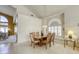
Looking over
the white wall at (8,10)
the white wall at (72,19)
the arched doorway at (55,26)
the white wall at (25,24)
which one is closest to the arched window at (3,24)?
the white wall at (8,10)

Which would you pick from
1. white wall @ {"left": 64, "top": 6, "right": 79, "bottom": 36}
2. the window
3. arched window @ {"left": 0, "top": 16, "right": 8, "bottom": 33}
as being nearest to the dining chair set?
the window

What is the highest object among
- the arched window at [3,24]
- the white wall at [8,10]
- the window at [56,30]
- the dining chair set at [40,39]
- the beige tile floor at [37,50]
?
the white wall at [8,10]

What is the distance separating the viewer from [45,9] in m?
2.70

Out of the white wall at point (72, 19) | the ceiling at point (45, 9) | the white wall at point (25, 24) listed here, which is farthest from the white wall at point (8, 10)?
the white wall at point (72, 19)

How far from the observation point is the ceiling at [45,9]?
268 centimetres

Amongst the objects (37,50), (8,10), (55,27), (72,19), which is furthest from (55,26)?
(8,10)

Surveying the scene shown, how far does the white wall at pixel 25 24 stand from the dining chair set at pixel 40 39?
12 cm

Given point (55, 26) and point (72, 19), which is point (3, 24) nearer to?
point (55, 26)

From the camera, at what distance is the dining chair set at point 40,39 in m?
2.68

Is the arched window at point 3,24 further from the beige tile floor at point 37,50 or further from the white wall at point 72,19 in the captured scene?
the white wall at point 72,19

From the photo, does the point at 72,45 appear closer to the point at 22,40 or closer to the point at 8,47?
the point at 22,40

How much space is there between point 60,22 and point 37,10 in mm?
677

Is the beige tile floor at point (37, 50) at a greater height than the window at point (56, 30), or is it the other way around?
the window at point (56, 30)
